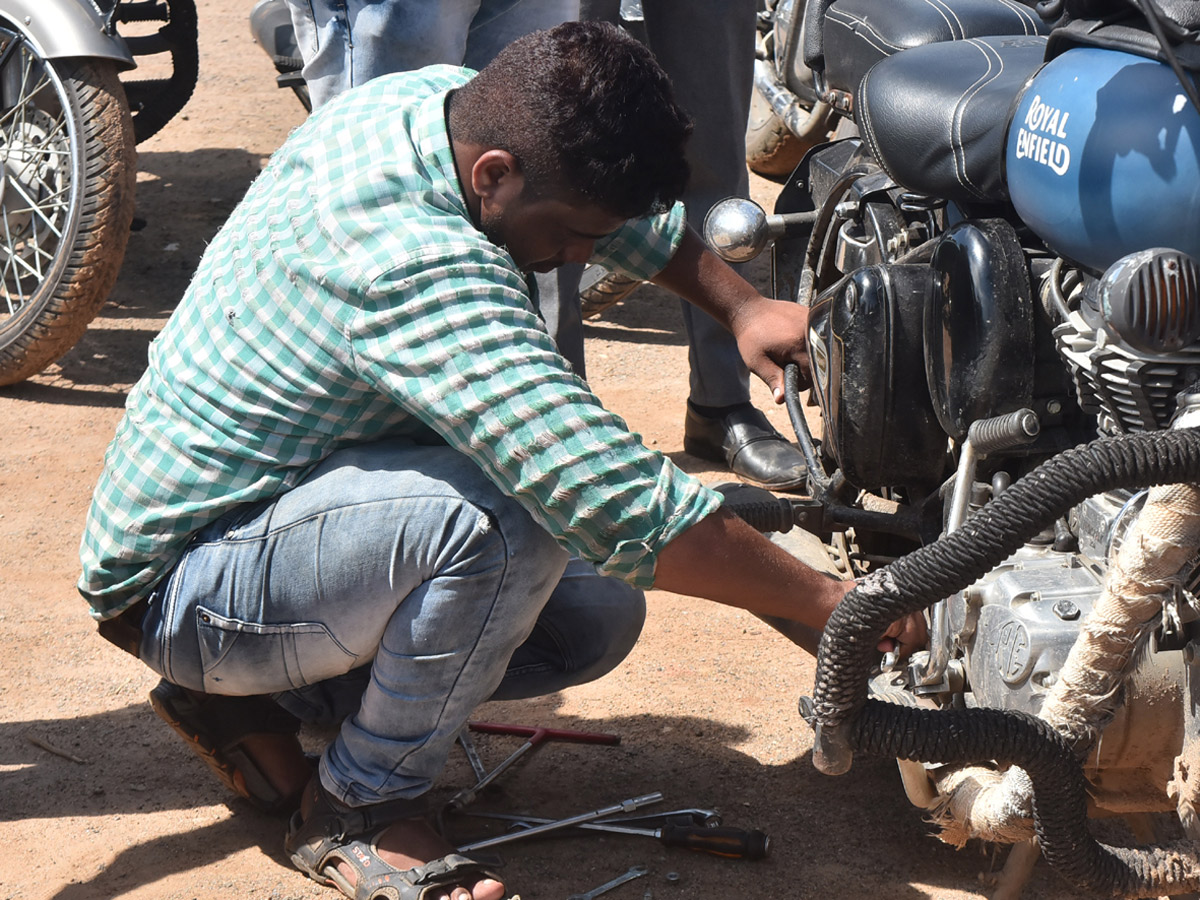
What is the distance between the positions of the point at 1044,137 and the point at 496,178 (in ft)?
2.26

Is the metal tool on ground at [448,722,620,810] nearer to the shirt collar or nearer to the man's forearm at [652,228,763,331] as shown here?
the man's forearm at [652,228,763,331]

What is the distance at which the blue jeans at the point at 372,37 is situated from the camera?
2.79m

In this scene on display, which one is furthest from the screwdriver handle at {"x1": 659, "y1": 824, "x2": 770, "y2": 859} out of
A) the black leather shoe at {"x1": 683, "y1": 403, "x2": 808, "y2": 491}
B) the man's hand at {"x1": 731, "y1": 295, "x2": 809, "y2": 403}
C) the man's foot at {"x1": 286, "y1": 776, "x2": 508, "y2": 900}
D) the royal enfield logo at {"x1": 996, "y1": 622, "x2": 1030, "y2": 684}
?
the black leather shoe at {"x1": 683, "y1": 403, "x2": 808, "y2": 491}

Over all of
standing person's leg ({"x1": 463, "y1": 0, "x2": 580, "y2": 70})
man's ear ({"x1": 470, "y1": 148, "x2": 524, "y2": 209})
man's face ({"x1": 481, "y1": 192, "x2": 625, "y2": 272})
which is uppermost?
man's ear ({"x1": 470, "y1": 148, "x2": 524, "y2": 209})

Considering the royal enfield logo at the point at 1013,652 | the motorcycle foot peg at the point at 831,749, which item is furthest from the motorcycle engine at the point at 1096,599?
the motorcycle foot peg at the point at 831,749

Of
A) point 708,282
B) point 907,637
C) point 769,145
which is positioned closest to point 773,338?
point 708,282

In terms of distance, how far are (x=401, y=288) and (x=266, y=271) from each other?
28 centimetres

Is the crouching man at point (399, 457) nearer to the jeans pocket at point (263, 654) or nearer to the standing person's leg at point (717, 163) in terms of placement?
the jeans pocket at point (263, 654)

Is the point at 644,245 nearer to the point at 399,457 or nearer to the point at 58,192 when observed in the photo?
the point at 399,457

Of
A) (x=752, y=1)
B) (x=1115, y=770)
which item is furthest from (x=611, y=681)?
(x=752, y=1)

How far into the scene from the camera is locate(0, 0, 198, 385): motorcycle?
3732 mm

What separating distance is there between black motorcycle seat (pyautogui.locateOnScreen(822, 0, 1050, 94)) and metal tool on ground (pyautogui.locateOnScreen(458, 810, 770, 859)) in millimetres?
1322

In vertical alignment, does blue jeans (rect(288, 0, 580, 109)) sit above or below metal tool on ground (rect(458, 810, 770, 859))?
above

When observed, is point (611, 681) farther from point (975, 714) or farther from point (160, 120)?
point (160, 120)
